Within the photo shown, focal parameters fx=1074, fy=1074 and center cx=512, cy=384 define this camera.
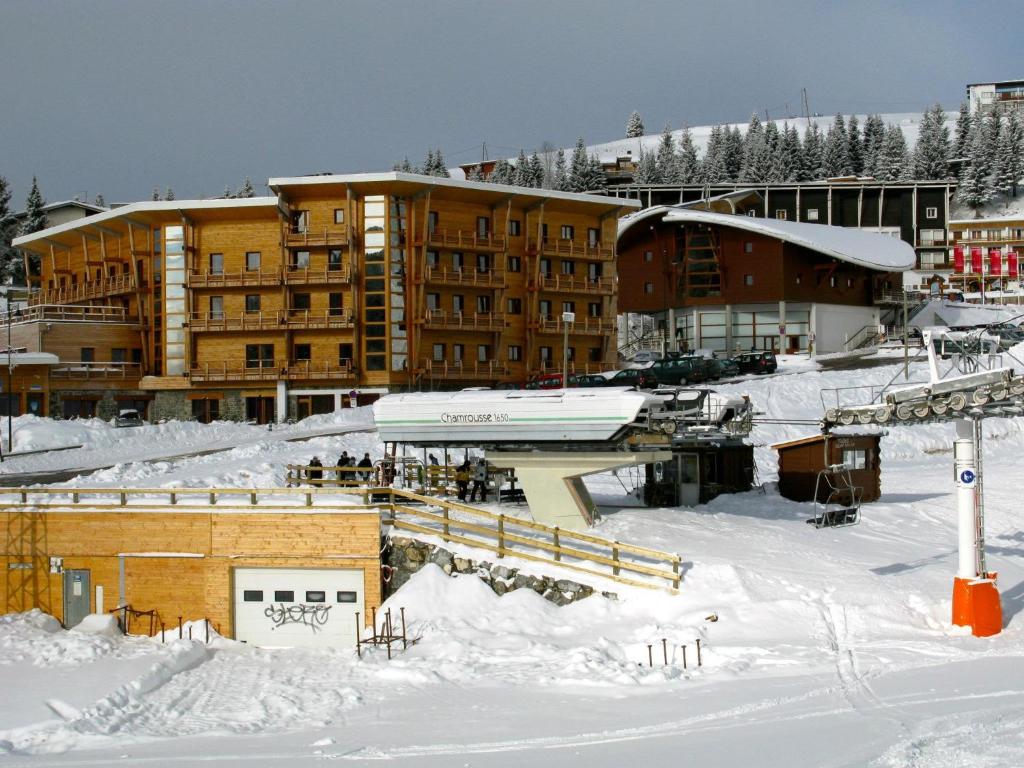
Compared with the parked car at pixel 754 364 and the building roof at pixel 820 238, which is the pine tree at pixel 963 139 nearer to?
the building roof at pixel 820 238

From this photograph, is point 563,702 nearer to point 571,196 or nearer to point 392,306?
point 392,306

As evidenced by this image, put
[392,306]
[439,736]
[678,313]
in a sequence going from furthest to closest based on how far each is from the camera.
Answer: [678,313] < [392,306] < [439,736]

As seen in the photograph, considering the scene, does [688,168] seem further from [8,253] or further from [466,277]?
[466,277]

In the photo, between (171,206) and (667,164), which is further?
(667,164)

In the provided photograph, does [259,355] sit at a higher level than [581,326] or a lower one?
lower

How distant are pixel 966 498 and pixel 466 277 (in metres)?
43.3

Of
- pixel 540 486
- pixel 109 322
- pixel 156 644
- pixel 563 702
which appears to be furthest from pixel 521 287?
pixel 563 702

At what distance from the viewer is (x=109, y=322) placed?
209 feet

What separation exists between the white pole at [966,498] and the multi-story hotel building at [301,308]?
135 ft

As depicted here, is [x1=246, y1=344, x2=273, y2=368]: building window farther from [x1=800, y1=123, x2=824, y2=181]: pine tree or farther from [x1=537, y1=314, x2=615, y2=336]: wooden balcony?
[x1=800, y1=123, x2=824, y2=181]: pine tree

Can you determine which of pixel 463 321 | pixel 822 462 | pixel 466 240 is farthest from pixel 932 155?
pixel 822 462

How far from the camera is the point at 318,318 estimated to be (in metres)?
59.8

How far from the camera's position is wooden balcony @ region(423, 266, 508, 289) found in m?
60.4

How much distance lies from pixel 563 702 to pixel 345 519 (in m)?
8.86
